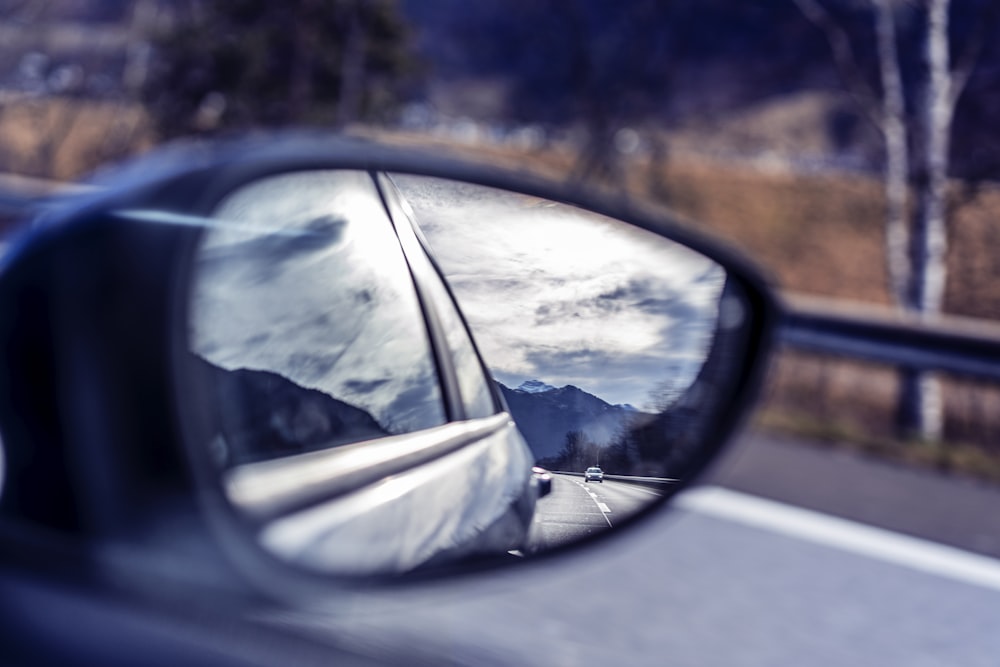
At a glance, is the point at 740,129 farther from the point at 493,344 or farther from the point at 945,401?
the point at 493,344

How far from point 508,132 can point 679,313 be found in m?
13.3

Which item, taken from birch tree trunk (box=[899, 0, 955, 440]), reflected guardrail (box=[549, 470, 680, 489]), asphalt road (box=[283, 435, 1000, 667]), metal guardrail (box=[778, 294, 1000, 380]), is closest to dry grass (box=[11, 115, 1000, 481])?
birch tree trunk (box=[899, 0, 955, 440])

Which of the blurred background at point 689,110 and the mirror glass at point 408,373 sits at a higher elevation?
the blurred background at point 689,110

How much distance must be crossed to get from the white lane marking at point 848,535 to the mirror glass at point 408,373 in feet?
7.85

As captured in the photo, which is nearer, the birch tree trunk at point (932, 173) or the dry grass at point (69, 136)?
the birch tree trunk at point (932, 173)

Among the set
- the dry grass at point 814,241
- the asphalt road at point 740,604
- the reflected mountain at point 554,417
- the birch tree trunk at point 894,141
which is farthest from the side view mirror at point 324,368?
the birch tree trunk at point 894,141

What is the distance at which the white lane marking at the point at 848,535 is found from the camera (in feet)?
12.7

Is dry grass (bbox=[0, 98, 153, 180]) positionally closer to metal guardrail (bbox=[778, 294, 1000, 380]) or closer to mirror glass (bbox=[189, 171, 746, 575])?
metal guardrail (bbox=[778, 294, 1000, 380])

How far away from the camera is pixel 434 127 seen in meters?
15.6

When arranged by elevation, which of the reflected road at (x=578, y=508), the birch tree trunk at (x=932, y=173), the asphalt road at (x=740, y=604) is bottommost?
the asphalt road at (x=740, y=604)

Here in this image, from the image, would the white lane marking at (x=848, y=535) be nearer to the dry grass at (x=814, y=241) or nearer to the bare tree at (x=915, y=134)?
the dry grass at (x=814, y=241)

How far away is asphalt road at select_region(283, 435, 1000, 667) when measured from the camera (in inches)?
116

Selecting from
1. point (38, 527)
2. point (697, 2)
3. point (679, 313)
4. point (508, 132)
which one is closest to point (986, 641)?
point (679, 313)

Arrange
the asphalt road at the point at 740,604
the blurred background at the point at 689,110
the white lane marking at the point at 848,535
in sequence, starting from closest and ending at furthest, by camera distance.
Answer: the asphalt road at the point at 740,604
the white lane marking at the point at 848,535
the blurred background at the point at 689,110
